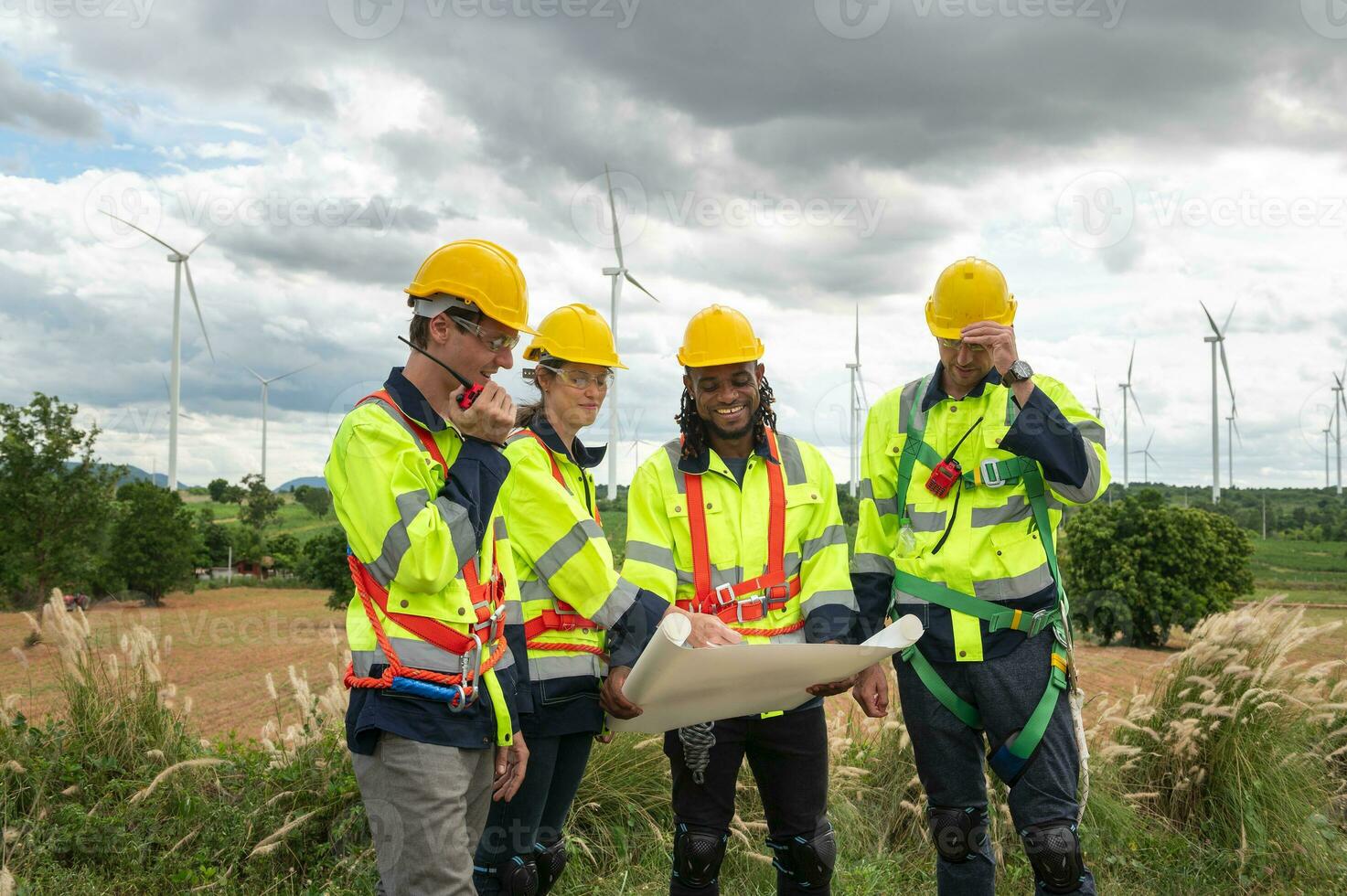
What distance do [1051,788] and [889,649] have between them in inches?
45.1

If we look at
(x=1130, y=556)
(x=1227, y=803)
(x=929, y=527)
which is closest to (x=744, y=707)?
(x=929, y=527)

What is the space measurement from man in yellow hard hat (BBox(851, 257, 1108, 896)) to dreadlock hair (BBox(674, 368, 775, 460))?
701 mm

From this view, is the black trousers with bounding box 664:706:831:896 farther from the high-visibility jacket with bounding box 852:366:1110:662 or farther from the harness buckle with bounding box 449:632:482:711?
the harness buckle with bounding box 449:632:482:711

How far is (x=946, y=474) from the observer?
4.79 meters

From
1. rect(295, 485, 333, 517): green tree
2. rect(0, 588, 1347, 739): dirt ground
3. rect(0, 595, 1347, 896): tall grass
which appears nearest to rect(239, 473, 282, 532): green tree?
rect(295, 485, 333, 517): green tree

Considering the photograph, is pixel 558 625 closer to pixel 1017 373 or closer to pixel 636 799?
pixel 1017 373

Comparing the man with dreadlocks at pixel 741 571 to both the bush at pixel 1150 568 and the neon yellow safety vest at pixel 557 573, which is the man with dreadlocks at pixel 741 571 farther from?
the bush at pixel 1150 568

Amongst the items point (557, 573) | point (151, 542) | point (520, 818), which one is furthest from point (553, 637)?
point (151, 542)

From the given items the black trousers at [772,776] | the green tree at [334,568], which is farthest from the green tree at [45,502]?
the black trousers at [772,776]

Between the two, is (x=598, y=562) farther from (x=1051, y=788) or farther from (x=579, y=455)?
(x=1051, y=788)

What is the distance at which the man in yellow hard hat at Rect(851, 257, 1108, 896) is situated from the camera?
453 centimetres

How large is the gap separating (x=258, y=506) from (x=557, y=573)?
68354 millimetres

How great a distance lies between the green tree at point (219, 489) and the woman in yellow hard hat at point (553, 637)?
299 ft

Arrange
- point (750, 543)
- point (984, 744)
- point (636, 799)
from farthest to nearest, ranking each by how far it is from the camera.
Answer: point (636, 799), point (984, 744), point (750, 543)
